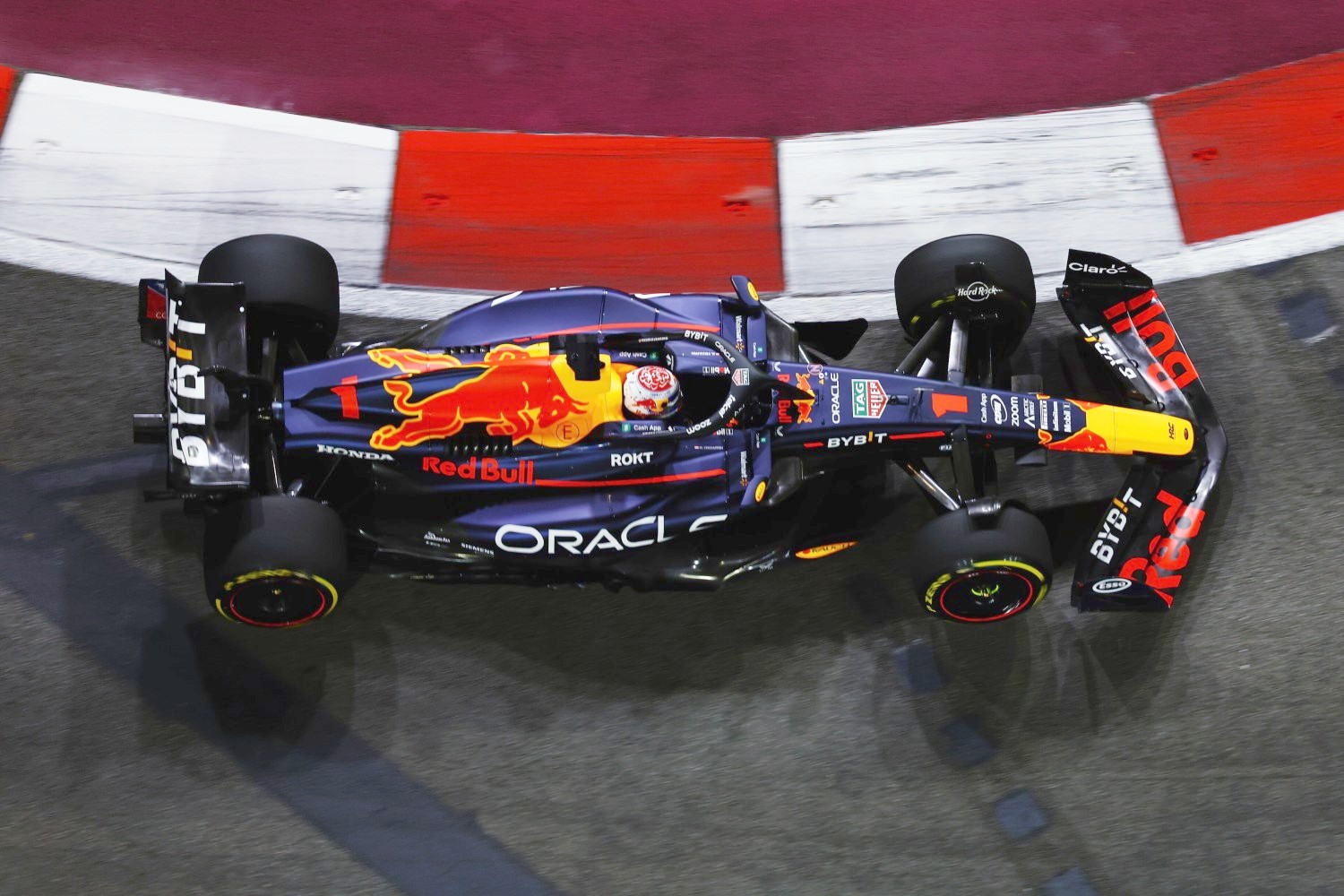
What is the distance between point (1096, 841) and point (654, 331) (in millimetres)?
2799

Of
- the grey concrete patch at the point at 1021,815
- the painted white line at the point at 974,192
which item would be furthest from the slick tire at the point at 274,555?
the grey concrete patch at the point at 1021,815

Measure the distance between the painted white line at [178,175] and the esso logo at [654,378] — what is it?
2.14 metres

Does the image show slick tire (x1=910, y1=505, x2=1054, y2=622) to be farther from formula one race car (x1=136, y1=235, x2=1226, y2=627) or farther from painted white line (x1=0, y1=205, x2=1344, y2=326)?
painted white line (x1=0, y1=205, x2=1344, y2=326)

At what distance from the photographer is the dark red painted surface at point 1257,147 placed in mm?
6898

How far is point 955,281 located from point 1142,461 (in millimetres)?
1115

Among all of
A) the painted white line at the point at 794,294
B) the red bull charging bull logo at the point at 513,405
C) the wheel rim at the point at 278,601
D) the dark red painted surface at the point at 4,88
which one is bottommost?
the wheel rim at the point at 278,601

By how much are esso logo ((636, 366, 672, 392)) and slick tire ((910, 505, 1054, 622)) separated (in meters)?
1.22

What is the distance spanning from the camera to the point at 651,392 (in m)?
5.05

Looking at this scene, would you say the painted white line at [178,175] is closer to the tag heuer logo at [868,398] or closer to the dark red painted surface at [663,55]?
the dark red painted surface at [663,55]

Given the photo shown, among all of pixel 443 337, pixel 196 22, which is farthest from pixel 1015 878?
pixel 196 22

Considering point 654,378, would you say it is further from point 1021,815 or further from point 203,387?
point 1021,815

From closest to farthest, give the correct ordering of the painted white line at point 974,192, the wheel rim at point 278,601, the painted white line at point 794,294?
1. the wheel rim at point 278,601
2. the painted white line at point 794,294
3. the painted white line at point 974,192

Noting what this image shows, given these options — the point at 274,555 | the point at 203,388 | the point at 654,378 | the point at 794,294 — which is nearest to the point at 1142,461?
the point at 794,294

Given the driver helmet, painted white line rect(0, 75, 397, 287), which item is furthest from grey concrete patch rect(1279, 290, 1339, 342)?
painted white line rect(0, 75, 397, 287)
